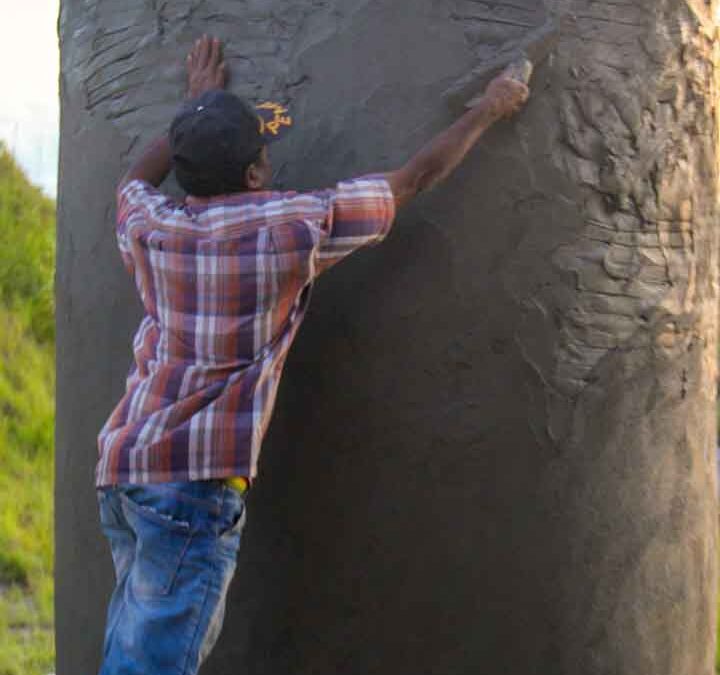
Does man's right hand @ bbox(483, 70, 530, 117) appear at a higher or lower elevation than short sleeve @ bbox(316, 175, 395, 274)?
higher

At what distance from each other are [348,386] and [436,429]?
19cm

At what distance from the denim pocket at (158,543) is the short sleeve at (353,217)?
50cm

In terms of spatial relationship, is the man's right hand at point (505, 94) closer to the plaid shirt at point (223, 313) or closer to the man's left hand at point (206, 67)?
the plaid shirt at point (223, 313)

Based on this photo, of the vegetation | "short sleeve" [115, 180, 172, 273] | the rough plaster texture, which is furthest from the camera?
the vegetation

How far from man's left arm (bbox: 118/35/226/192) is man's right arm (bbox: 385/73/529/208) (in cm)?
49

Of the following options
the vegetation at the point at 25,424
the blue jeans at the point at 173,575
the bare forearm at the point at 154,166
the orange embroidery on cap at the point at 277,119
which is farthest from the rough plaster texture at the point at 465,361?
the vegetation at the point at 25,424

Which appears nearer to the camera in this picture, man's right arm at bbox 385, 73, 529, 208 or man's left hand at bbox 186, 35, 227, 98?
man's right arm at bbox 385, 73, 529, 208

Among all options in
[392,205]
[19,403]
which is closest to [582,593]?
[392,205]

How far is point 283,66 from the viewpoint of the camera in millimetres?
2582

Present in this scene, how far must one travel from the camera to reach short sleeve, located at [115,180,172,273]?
238 centimetres

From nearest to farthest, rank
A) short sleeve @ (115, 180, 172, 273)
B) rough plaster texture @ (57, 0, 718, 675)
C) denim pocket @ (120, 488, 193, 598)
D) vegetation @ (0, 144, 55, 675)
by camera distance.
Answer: denim pocket @ (120, 488, 193, 598) → short sleeve @ (115, 180, 172, 273) → rough plaster texture @ (57, 0, 718, 675) → vegetation @ (0, 144, 55, 675)

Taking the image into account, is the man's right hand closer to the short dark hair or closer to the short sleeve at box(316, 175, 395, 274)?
the short sleeve at box(316, 175, 395, 274)

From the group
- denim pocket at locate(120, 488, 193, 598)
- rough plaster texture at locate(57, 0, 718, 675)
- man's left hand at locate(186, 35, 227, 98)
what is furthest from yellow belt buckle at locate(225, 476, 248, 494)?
man's left hand at locate(186, 35, 227, 98)

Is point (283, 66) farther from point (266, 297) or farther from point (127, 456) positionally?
point (127, 456)
